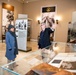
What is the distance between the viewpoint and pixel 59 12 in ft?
32.1

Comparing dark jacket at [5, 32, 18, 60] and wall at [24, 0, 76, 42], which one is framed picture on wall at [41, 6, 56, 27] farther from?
dark jacket at [5, 32, 18, 60]

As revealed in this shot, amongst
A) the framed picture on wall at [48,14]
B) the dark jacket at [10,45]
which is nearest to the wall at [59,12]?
the framed picture on wall at [48,14]

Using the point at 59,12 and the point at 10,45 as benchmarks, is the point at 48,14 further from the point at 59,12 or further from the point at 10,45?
the point at 10,45

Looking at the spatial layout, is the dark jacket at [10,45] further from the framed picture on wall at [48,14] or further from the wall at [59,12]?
the framed picture on wall at [48,14]

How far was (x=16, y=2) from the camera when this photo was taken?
10.7 m

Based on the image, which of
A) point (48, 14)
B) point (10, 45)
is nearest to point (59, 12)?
point (48, 14)

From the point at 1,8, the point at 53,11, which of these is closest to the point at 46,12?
the point at 53,11

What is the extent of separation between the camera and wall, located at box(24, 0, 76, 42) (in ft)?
31.0

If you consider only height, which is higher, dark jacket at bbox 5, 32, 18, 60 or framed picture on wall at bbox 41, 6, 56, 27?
framed picture on wall at bbox 41, 6, 56, 27

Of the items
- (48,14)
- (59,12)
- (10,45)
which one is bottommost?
(10,45)

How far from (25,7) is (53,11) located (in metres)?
3.03

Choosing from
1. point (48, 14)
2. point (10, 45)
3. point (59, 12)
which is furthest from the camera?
point (48, 14)

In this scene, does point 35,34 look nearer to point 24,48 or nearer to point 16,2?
point 16,2

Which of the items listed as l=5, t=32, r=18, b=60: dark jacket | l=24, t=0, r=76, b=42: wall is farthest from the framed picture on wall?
l=5, t=32, r=18, b=60: dark jacket
